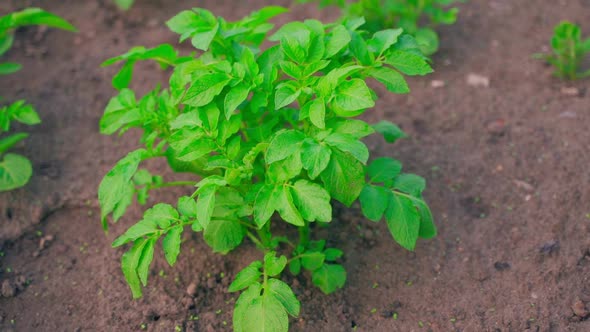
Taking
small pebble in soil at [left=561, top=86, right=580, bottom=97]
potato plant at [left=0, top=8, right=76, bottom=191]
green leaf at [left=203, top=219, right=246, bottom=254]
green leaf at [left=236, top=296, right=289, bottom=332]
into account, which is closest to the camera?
green leaf at [left=236, top=296, right=289, bottom=332]

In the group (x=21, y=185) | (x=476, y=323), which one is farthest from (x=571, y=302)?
(x=21, y=185)

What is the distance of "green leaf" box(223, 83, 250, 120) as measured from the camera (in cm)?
230

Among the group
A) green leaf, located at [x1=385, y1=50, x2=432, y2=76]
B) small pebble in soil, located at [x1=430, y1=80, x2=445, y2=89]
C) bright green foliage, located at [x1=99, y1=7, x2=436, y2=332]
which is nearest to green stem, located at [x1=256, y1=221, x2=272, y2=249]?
bright green foliage, located at [x1=99, y1=7, x2=436, y2=332]

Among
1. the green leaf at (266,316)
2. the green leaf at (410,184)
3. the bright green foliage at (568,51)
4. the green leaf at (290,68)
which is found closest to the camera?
the green leaf at (266,316)

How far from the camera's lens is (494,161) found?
3.26m

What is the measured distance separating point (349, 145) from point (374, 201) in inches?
15.4

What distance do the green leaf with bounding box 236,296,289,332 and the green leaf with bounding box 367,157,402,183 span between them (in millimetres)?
691

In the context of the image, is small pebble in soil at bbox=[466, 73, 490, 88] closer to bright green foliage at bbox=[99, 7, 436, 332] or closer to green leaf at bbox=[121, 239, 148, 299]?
bright green foliage at bbox=[99, 7, 436, 332]

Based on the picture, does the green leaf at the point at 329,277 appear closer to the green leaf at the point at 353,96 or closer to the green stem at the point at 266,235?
the green stem at the point at 266,235

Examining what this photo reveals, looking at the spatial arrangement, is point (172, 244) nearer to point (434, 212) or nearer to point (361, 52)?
point (361, 52)

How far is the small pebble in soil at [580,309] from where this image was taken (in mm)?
2545

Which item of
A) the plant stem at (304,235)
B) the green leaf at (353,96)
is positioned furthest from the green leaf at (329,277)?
the green leaf at (353,96)

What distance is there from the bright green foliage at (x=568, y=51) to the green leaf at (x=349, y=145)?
1874 millimetres

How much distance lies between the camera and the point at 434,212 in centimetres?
Answer: 304
